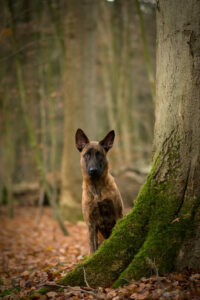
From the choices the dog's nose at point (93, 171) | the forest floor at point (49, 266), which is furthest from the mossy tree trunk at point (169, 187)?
the dog's nose at point (93, 171)

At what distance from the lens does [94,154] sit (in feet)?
19.8

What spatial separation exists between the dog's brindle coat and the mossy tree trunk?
42.6 inches

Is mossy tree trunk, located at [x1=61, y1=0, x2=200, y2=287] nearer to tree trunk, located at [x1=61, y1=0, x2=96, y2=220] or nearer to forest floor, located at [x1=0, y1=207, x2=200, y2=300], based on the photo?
forest floor, located at [x1=0, y1=207, x2=200, y2=300]

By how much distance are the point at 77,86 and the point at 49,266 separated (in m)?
8.79

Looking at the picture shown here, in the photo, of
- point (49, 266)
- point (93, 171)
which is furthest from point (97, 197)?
point (49, 266)

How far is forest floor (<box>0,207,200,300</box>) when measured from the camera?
3.91 m

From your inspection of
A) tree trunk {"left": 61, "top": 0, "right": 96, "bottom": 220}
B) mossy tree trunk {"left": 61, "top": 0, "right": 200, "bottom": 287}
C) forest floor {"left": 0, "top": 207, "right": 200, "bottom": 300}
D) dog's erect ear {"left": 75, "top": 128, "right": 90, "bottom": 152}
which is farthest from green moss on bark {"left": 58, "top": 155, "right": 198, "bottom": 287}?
tree trunk {"left": 61, "top": 0, "right": 96, "bottom": 220}

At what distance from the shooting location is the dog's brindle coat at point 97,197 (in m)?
5.79

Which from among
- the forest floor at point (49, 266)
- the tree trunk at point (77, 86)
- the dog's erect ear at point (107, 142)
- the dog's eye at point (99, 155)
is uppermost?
the tree trunk at point (77, 86)

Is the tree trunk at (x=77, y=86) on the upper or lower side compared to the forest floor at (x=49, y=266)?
upper

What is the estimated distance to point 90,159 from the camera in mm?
5973

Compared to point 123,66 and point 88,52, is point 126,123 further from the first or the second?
point 88,52

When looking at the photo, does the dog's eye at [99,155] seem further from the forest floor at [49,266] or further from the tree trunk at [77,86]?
the tree trunk at [77,86]

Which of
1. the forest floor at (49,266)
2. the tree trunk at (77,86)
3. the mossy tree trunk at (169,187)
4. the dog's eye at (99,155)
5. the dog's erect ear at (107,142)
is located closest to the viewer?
the forest floor at (49,266)
